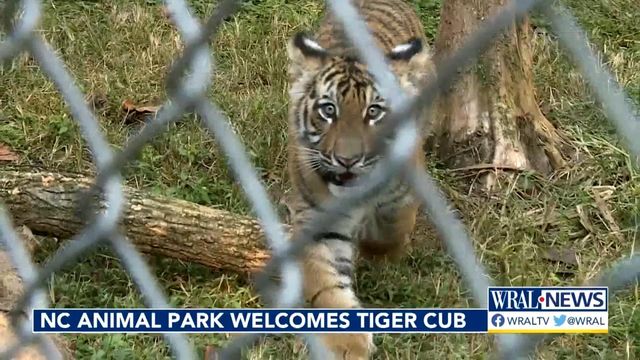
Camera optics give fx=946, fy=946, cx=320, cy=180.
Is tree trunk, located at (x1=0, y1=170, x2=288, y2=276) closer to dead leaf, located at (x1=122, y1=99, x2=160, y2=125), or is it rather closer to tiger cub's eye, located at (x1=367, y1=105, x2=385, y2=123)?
tiger cub's eye, located at (x1=367, y1=105, x2=385, y2=123)

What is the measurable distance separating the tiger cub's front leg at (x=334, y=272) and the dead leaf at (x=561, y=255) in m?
0.63

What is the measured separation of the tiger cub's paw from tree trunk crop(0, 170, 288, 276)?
397 millimetres

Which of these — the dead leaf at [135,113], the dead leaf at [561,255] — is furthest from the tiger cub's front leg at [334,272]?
the dead leaf at [135,113]

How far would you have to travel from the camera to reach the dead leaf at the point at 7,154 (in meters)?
3.53

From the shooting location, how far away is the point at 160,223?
2893mm

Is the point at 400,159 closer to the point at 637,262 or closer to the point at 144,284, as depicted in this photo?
the point at 637,262

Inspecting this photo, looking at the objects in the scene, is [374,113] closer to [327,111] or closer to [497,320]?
[327,111]

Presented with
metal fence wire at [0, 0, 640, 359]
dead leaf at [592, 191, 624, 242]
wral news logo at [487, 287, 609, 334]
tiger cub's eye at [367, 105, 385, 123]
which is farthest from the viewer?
dead leaf at [592, 191, 624, 242]

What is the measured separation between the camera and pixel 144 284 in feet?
3.66

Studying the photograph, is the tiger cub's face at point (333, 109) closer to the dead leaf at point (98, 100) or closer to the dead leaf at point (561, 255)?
the dead leaf at point (561, 255)

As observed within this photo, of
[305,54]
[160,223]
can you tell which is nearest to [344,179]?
[305,54]

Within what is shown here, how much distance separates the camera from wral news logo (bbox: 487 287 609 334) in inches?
42.8

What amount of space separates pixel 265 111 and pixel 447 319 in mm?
2132

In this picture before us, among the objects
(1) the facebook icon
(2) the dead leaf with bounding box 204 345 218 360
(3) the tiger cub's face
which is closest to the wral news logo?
(1) the facebook icon
